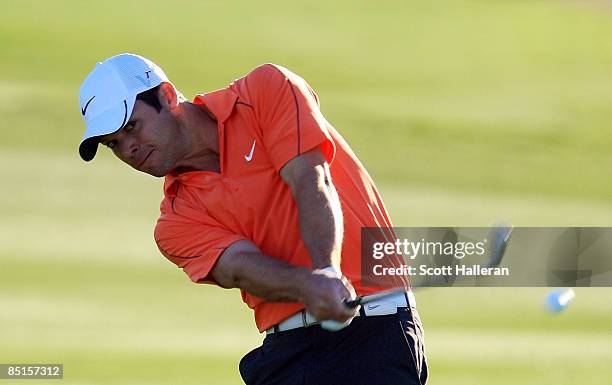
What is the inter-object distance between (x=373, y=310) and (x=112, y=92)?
0.98 m

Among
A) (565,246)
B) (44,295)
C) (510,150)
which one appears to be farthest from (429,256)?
(510,150)

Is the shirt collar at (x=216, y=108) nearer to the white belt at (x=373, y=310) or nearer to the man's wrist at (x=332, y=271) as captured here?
the white belt at (x=373, y=310)

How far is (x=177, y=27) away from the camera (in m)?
10.4

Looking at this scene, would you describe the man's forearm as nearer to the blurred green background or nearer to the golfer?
the golfer

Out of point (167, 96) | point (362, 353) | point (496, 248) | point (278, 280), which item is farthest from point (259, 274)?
point (496, 248)

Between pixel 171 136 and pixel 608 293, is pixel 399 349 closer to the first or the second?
pixel 171 136

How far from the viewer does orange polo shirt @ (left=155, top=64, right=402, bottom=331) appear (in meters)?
3.49

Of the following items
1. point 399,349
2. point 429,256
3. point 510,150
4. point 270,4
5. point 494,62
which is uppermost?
point 270,4

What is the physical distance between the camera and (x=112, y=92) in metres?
3.57

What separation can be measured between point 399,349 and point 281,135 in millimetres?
684

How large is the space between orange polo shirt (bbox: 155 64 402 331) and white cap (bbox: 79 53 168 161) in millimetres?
226

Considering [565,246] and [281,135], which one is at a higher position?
[565,246]

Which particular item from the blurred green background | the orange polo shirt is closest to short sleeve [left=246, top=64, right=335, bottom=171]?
the orange polo shirt

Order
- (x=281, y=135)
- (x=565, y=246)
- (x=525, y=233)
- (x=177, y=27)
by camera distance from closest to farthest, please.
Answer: (x=281, y=135) < (x=565, y=246) < (x=525, y=233) < (x=177, y=27)
